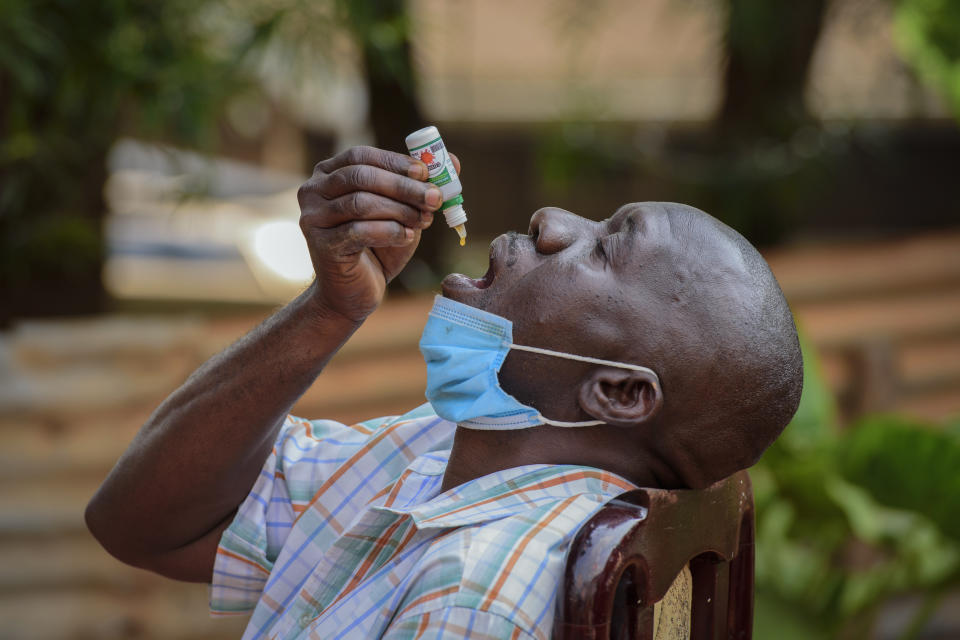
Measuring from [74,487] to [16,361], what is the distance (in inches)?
18.0

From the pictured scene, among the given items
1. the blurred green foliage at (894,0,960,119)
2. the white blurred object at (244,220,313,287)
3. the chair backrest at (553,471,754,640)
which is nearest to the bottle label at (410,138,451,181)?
the chair backrest at (553,471,754,640)

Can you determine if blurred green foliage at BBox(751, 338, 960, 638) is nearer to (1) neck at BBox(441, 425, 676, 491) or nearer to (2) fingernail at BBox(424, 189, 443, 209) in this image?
(1) neck at BBox(441, 425, 676, 491)

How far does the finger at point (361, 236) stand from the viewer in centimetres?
129

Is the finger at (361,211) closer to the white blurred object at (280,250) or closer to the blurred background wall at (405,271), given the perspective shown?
the blurred background wall at (405,271)

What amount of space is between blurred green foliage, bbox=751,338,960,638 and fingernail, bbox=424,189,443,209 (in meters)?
2.19

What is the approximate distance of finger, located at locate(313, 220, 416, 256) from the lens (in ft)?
4.23

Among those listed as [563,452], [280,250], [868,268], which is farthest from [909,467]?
[280,250]

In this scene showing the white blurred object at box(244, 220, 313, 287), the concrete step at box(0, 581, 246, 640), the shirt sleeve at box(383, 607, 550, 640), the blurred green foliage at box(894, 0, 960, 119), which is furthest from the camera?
the white blurred object at box(244, 220, 313, 287)

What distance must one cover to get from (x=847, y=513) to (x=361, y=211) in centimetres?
232

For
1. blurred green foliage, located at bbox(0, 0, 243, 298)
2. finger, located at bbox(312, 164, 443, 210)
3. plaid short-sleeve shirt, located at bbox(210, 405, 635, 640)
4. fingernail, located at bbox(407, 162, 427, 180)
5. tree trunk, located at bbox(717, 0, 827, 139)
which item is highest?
tree trunk, located at bbox(717, 0, 827, 139)

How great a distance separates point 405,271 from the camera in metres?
4.45

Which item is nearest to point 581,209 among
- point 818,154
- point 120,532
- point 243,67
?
point 818,154

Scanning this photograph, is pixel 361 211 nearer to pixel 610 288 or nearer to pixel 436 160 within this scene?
pixel 436 160

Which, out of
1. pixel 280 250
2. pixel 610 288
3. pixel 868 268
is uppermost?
pixel 280 250
